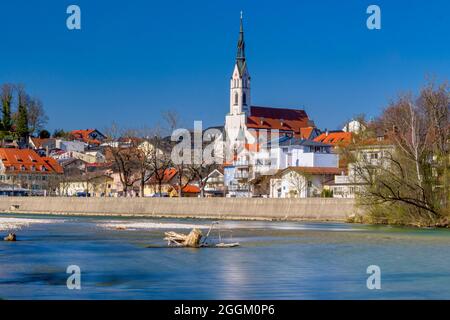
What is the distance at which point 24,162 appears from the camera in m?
168

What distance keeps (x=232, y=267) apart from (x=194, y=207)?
58.5m

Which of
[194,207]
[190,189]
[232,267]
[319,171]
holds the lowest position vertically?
[232,267]

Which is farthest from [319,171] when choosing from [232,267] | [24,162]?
[232,267]

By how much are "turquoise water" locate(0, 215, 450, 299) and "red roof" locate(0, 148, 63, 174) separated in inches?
4447

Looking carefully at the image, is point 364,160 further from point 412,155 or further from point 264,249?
point 264,249

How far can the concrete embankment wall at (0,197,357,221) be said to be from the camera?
83.2 meters

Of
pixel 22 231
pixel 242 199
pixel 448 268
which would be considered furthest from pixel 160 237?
pixel 242 199

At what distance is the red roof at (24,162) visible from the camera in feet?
546

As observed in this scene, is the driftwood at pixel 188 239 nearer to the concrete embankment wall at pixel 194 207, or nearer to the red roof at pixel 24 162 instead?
the concrete embankment wall at pixel 194 207

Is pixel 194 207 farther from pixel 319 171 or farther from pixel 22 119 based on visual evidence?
pixel 22 119

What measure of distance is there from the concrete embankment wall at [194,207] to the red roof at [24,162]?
4799cm
